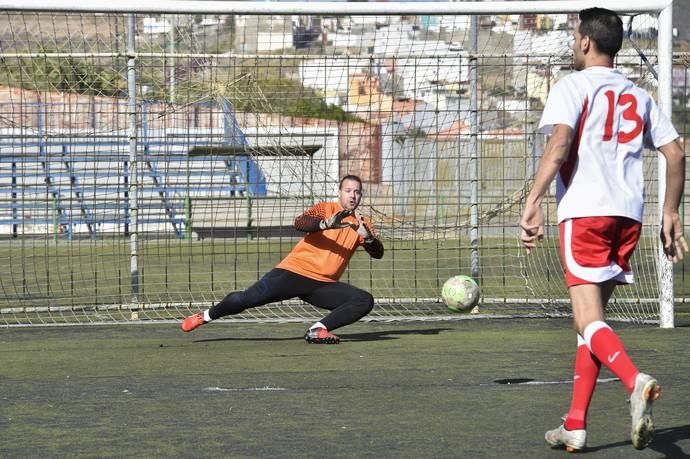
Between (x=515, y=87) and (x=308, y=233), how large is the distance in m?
5.66

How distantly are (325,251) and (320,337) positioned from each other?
74 centimetres

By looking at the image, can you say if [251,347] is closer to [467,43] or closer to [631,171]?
[631,171]

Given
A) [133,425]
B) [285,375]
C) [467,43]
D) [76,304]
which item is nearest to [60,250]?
[76,304]

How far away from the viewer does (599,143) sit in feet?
16.3

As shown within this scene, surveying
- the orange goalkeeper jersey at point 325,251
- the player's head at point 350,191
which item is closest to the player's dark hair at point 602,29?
the player's head at point 350,191

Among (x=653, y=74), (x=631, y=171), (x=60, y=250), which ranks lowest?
(x=60, y=250)

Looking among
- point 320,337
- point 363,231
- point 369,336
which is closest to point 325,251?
point 363,231

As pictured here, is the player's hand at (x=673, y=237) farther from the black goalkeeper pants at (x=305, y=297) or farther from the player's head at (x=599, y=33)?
the black goalkeeper pants at (x=305, y=297)

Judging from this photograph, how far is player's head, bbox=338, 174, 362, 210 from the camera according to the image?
29.9 ft

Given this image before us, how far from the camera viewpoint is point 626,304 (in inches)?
465

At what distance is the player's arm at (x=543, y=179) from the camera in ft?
15.8

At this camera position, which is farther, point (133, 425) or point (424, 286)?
point (424, 286)

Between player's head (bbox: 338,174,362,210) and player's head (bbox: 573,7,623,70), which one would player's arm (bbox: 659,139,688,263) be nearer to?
player's head (bbox: 573,7,623,70)

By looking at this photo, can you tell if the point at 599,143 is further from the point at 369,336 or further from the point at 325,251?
the point at 369,336
